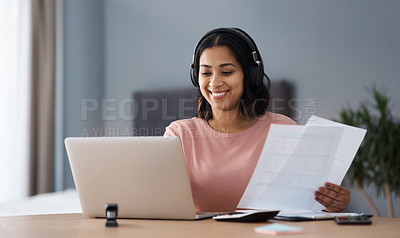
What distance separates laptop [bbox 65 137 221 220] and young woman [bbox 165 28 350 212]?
0.46 metres

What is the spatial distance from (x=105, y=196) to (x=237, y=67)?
817 millimetres

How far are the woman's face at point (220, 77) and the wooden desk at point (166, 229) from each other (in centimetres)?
71

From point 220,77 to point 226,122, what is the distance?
0.63 feet

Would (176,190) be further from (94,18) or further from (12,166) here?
(94,18)

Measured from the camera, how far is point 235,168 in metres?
1.72

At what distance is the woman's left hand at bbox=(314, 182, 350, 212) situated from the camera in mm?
1303

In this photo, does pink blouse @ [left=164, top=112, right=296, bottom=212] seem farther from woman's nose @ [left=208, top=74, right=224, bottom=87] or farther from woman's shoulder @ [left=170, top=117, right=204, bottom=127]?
woman's nose @ [left=208, top=74, right=224, bottom=87]

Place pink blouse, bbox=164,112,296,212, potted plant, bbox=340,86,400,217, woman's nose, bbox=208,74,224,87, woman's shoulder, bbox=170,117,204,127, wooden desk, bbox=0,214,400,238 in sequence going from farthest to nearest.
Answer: potted plant, bbox=340,86,400,217, woman's shoulder, bbox=170,117,204,127, woman's nose, bbox=208,74,224,87, pink blouse, bbox=164,112,296,212, wooden desk, bbox=0,214,400,238

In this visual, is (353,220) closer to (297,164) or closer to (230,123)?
(297,164)

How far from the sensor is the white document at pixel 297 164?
123cm

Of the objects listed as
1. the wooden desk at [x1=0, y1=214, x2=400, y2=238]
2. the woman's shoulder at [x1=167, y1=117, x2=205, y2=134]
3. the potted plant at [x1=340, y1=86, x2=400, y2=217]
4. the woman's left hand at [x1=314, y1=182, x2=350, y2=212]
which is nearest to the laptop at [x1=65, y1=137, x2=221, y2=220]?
the wooden desk at [x1=0, y1=214, x2=400, y2=238]

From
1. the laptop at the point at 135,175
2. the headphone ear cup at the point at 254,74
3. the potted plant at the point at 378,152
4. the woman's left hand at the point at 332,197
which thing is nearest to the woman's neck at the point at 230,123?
the headphone ear cup at the point at 254,74

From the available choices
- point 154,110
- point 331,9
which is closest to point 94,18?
point 154,110

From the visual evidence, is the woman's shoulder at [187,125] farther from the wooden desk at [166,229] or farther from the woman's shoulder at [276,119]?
the wooden desk at [166,229]
